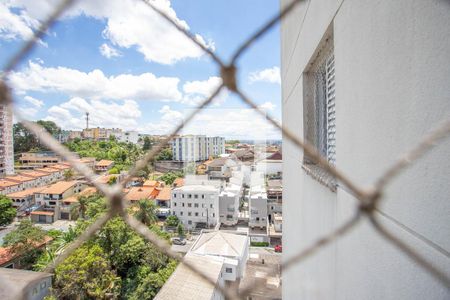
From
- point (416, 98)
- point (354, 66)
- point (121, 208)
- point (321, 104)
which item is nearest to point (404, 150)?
point (416, 98)

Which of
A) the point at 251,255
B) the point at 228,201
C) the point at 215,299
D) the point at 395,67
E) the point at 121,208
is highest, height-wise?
the point at 395,67

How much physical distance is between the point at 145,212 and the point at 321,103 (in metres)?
9.93

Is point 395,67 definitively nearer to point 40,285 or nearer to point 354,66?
point 354,66

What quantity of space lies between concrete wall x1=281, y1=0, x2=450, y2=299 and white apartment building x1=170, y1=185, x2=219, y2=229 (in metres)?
12.3

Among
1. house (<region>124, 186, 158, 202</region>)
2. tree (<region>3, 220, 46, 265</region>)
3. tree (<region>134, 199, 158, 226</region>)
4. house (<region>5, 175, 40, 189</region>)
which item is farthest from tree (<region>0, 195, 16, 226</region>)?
tree (<region>134, 199, 158, 226</region>)

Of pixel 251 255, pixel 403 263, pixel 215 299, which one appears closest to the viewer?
pixel 403 263

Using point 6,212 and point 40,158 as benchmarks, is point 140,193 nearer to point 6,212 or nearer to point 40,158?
point 40,158

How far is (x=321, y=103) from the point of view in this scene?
1.29m

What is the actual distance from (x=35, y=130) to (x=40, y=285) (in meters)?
8.05

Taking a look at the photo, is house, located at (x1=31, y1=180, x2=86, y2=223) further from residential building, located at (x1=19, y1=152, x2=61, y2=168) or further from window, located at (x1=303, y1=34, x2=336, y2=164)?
window, located at (x1=303, y1=34, x2=336, y2=164)

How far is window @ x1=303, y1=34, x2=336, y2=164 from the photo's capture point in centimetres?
106

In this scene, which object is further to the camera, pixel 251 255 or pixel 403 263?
pixel 251 255

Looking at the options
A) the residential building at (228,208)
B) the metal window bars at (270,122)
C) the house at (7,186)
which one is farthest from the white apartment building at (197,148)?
the metal window bars at (270,122)

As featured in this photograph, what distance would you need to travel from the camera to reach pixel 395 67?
1.49ft
